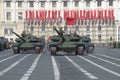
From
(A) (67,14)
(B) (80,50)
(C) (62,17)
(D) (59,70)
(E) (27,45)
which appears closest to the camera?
(D) (59,70)

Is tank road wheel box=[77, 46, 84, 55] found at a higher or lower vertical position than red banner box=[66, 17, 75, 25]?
lower

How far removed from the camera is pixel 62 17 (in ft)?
463

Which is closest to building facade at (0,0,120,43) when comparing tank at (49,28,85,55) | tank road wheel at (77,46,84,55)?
tank at (49,28,85,55)

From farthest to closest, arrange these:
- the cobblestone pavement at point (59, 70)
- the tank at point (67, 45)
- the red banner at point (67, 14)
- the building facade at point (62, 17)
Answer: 1. the red banner at point (67, 14)
2. the building facade at point (62, 17)
3. the tank at point (67, 45)
4. the cobblestone pavement at point (59, 70)

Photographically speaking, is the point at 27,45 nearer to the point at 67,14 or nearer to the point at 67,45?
the point at 67,45

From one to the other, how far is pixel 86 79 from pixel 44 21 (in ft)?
402

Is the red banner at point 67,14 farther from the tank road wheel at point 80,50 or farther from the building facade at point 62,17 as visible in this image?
the tank road wheel at point 80,50

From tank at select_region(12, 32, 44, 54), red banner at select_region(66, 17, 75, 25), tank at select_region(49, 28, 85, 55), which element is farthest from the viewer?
red banner at select_region(66, 17, 75, 25)

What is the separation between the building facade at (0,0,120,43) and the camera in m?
139

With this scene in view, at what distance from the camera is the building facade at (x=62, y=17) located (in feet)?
456

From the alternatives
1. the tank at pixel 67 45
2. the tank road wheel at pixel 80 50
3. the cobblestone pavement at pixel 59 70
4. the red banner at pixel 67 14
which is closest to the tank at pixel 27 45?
the tank at pixel 67 45

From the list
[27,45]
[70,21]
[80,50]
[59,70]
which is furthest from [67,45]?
[70,21]

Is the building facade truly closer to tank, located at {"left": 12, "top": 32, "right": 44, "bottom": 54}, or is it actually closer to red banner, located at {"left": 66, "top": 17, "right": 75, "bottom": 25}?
red banner, located at {"left": 66, "top": 17, "right": 75, "bottom": 25}

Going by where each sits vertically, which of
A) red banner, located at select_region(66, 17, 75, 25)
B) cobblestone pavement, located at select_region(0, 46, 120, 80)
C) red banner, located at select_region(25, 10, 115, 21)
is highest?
red banner, located at select_region(25, 10, 115, 21)
